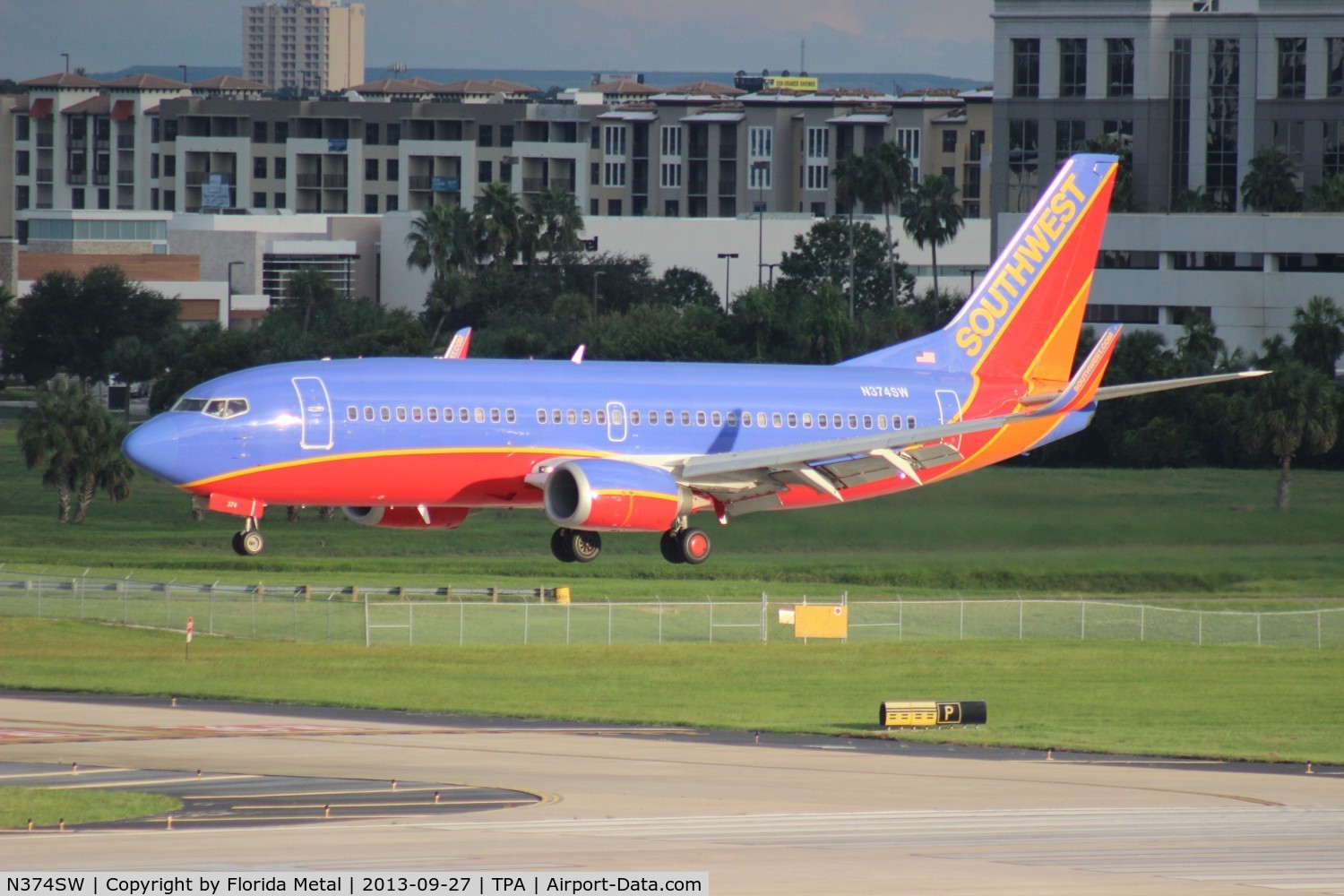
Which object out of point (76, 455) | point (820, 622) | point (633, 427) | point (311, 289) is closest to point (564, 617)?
point (820, 622)

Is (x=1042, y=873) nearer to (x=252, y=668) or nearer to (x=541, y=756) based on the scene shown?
(x=541, y=756)

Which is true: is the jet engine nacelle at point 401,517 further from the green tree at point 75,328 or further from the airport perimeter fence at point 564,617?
the green tree at point 75,328

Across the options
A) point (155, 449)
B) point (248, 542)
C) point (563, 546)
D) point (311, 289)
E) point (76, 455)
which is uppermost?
point (311, 289)

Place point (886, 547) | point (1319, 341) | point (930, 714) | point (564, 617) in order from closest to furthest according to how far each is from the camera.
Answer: point (930, 714) → point (886, 547) → point (564, 617) → point (1319, 341)

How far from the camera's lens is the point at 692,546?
56906mm

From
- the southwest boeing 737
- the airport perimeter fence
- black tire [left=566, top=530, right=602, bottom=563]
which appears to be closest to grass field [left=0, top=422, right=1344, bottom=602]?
the airport perimeter fence

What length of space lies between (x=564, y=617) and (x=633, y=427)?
81.6ft

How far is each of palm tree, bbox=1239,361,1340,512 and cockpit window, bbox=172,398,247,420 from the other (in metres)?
61.1

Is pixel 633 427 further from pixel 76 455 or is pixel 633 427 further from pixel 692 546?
pixel 76 455

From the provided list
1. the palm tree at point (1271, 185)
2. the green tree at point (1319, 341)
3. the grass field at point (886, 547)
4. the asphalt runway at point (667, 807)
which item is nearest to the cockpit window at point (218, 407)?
the asphalt runway at point (667, 807)

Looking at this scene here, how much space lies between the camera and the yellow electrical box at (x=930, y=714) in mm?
54312

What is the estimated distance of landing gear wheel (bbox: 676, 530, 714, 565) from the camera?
187 feet

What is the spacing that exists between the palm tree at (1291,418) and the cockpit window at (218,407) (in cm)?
6114

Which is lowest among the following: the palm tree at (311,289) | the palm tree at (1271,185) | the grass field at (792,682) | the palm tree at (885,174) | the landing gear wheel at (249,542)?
the grass field at (792,682)
